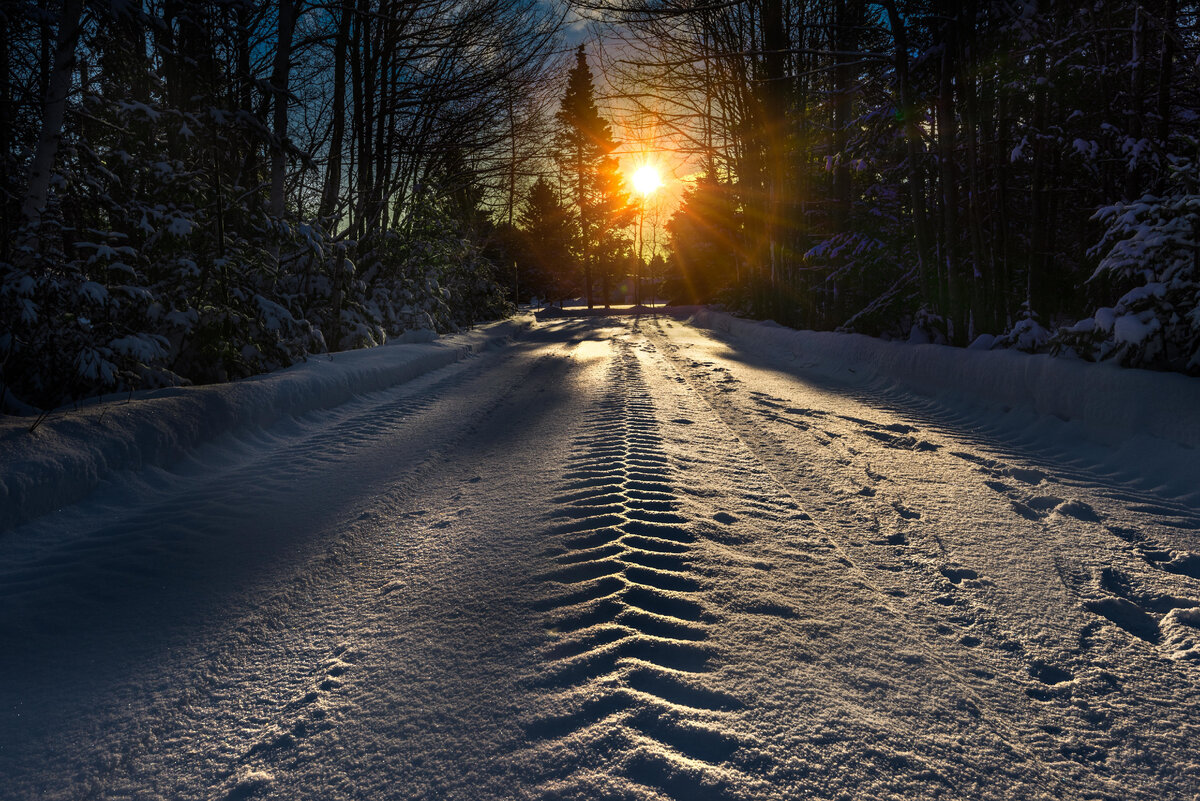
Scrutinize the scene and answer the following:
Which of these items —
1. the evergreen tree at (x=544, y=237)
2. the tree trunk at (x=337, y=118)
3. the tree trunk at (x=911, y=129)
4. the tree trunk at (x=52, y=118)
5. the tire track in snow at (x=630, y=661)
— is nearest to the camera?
the tire track in snow at (x=630, y=661)

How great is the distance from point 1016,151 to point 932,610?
860 cm

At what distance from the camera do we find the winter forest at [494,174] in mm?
5418

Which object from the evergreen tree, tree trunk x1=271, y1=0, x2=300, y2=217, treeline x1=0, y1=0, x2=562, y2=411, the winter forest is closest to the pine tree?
the evergreen tree

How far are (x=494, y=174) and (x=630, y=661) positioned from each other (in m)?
18.0

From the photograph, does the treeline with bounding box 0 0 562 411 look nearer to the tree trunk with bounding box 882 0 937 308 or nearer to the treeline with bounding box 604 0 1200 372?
the treeline with bounding box 604 0 1200 372

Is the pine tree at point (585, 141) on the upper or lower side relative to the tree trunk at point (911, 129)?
upper

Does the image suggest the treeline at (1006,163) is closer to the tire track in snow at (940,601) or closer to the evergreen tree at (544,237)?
the tire track in snow at (940,601)

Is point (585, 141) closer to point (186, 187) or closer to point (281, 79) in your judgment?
point (281, 79)

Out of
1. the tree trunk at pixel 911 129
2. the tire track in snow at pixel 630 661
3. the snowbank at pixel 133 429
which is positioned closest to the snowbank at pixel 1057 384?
the tree trunk at pixel 911 129

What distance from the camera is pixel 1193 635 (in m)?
2.31

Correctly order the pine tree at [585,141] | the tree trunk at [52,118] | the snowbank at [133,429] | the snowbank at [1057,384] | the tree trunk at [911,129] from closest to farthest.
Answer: the snowbank at [133,429], the snowbank at [1057,384], the tree trunk at [52,118], the tree trunk at [911,129], the pine tree at [585,141]

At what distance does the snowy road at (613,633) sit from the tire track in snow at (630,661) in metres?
0.01

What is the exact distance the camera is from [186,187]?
23.2ft

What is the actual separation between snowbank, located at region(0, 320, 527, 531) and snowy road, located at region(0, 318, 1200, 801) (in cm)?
20
